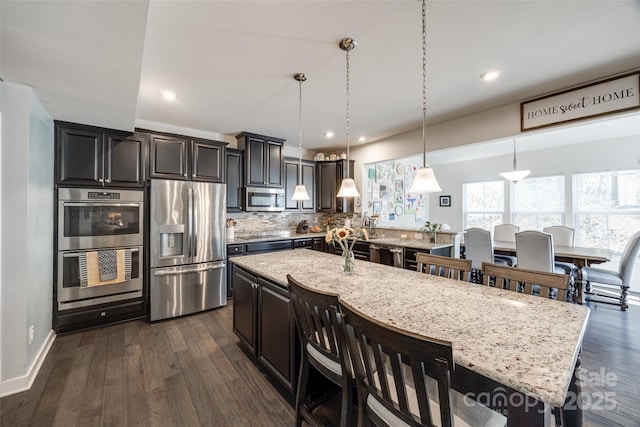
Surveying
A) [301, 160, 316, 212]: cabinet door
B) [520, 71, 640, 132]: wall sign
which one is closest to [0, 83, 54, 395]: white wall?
[301, 160, 316, 212]: cabinet door

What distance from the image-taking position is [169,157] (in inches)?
135

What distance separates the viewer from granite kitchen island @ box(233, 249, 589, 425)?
82cm

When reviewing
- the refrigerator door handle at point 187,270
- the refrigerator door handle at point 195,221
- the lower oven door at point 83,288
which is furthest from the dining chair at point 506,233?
the lower oven door at point 83,288

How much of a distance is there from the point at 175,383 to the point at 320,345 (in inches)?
60.0

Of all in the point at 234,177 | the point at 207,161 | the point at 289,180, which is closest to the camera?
the point at 207,161

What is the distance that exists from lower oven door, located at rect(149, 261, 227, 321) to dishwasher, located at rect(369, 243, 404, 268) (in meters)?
2.34

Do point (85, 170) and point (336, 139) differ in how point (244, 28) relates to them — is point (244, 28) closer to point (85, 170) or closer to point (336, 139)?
point (85, 170)

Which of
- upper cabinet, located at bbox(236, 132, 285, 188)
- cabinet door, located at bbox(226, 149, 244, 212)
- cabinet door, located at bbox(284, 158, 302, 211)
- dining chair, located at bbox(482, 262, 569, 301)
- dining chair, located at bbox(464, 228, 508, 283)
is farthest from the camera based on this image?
cabinet door, located at bbox(284, 158, 302, 211)

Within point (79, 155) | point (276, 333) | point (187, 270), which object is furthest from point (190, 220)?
point (276, 333)

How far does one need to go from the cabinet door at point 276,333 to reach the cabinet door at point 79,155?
8.20 feet

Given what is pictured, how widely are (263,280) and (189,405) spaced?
973 millimetres

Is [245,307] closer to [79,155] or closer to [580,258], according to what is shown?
[79,155]

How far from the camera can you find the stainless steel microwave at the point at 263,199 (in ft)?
14.1

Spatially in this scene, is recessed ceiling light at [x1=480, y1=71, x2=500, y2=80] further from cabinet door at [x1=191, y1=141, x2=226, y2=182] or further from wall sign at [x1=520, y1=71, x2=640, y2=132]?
cabinet door at [x1=191, y1=141, x2=226, y2=182]
